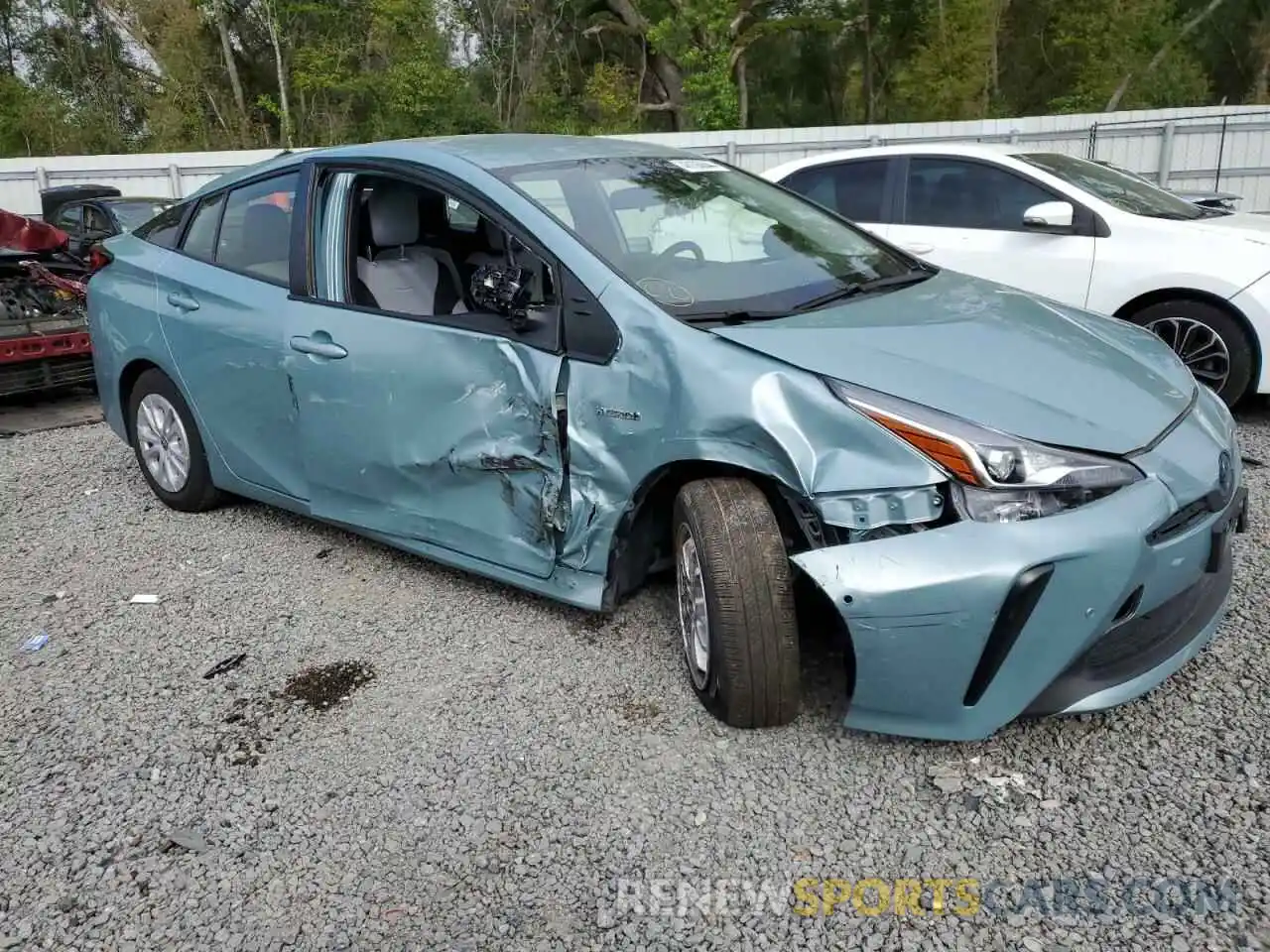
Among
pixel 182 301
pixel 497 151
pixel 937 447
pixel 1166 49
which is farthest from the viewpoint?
pixel 1166 49

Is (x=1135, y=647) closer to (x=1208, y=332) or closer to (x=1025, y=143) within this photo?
(x=1208, y=332)

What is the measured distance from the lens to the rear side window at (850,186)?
650cm

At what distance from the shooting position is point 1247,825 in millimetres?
2355

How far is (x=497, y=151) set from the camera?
3645 millimetres

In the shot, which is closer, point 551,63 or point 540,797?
point 540,797

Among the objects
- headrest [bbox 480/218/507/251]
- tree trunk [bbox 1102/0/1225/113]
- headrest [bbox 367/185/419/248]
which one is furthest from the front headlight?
tree trunk [bbox 1102/0/1225/113]

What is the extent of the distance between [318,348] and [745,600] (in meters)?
1.94

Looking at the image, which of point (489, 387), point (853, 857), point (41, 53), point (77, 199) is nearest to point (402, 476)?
point (489, 387)

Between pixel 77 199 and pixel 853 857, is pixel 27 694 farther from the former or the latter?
pixel 77 199

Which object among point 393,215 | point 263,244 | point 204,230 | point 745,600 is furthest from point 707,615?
point 204,230

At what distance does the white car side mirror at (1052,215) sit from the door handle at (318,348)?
3.97 meters

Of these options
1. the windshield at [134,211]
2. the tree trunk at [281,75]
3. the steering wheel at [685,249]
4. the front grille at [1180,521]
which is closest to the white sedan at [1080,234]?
the steering wheel at [685,249]

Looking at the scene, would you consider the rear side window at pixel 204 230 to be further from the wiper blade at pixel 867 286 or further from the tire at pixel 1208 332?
the tire at pixel 1208 332

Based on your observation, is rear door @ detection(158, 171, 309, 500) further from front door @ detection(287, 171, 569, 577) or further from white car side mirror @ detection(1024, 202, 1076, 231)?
white car side mirror @ detection(1024, 202, 1076, 231)
